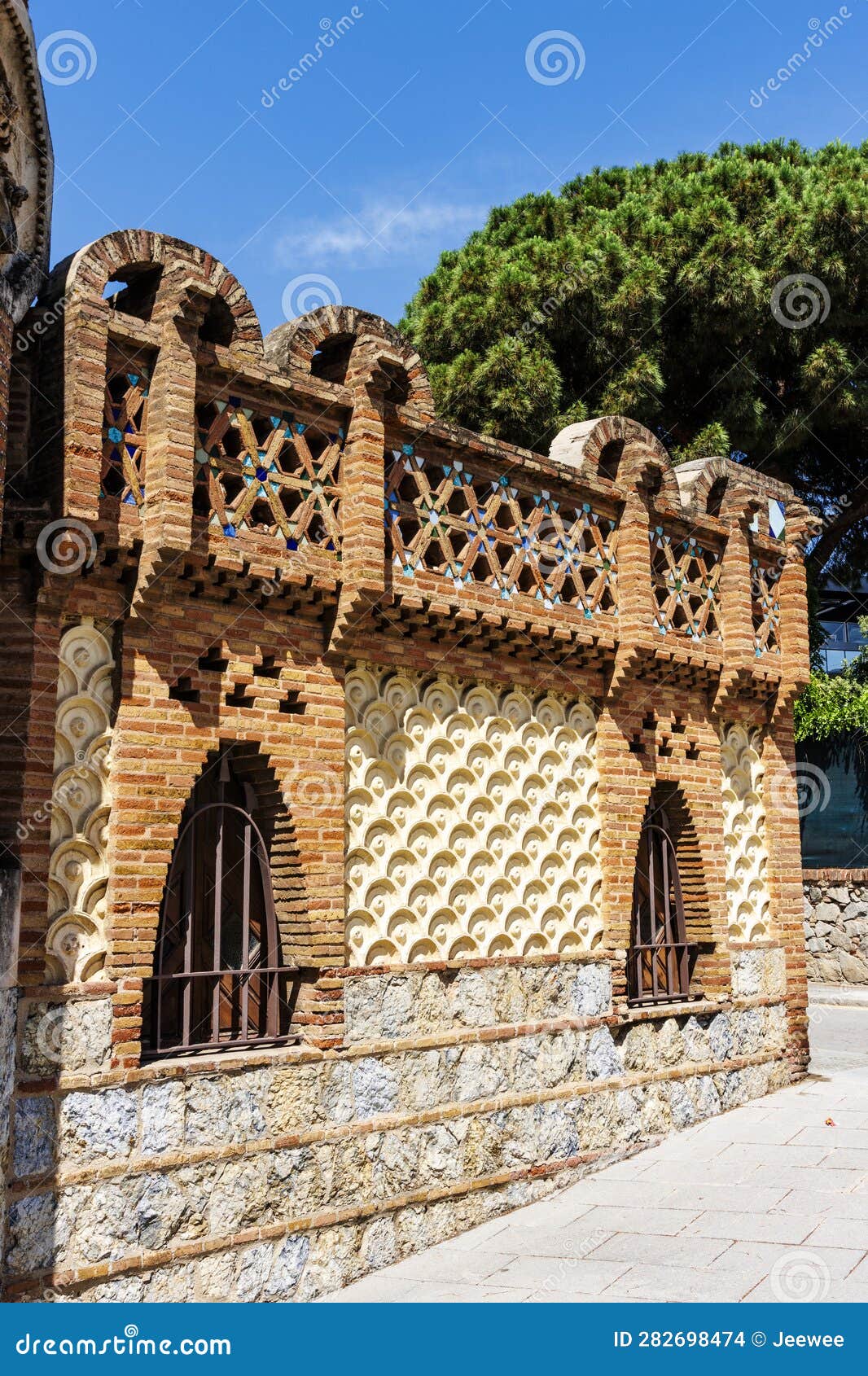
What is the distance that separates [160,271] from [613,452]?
4021 mm

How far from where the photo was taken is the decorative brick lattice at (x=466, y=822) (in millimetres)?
6762

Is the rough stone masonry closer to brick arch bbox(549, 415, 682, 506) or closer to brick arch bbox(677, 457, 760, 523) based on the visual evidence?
brick arch bbox(549, 415, 682, 506)

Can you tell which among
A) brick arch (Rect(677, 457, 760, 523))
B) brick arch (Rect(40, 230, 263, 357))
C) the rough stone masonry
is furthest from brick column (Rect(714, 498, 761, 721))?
brick arch (Rect(40, 230, 263, 357))

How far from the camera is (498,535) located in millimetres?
7695

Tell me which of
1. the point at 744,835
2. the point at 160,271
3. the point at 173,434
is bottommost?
the point at 744,835

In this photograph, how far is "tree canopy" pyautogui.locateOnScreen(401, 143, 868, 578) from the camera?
15.4 metres

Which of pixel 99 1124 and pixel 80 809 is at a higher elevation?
pixel 80 809

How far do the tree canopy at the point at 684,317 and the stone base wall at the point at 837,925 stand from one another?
225 inches

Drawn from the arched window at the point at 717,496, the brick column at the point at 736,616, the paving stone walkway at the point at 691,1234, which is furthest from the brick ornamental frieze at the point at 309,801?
the arched window at the point at 717,496

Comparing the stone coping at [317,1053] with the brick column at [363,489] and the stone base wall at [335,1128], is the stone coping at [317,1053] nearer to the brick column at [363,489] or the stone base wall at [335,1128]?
the stone base wall at [335,1128]

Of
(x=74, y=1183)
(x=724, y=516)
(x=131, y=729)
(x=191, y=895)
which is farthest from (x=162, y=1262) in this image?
(x=724, y=516)

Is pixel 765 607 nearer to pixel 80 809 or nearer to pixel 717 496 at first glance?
pixel 717 496

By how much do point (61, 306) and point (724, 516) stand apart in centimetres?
594

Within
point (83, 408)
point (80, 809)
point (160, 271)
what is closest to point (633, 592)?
point (160, 271)
